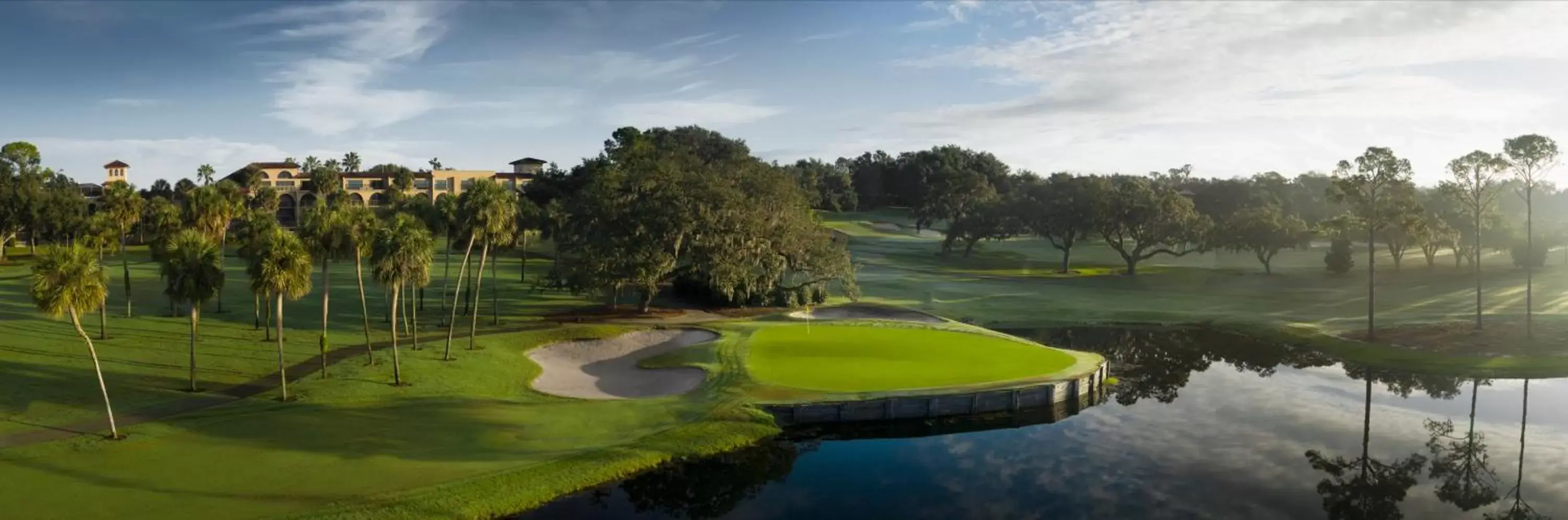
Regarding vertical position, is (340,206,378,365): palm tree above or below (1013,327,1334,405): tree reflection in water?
above

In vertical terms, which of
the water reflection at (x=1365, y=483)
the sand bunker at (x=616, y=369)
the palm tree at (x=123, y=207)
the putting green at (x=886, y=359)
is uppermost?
the palm tree at (x=123, y=207)

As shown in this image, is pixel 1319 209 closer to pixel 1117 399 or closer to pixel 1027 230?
pixel 1027 230

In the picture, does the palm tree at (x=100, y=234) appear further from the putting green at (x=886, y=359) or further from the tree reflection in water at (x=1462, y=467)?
the tree reflection in water at (x=1462, y=467)

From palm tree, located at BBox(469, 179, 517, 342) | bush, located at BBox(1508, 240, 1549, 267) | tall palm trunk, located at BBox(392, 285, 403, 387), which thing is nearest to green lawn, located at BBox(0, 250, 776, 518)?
tall palm trunk, located at BBox(392, 285, 403, 387)

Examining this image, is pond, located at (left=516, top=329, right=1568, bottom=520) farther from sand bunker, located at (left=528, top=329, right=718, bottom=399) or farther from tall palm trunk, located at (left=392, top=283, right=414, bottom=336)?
tall palm trunk, located at (left=392, top=283, right=414, bottom=336)

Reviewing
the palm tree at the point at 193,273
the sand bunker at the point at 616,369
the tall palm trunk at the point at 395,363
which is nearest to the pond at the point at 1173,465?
the sand bunker at the point at 616,369

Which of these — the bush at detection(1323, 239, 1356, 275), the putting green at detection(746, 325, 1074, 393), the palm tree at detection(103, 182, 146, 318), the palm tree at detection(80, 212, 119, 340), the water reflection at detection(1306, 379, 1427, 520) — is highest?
the palm tree at detection(103, 182, 146, 318)
